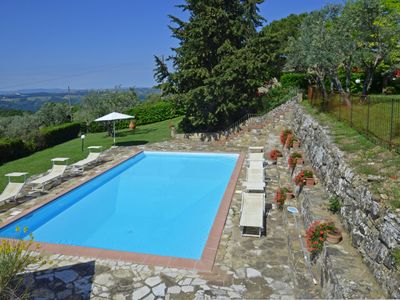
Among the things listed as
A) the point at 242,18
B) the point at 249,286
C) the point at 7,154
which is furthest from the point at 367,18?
the point at 7,154

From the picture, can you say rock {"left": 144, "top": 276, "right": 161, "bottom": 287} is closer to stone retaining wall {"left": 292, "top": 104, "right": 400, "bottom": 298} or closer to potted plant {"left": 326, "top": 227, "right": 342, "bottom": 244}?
potted plant {"left": 326, "top": 227, "right": 342, "bottom": 244}

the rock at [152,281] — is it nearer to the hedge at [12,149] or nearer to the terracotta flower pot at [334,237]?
the terracotta flower pot at [334,237]

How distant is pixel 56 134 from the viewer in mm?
→ 25016

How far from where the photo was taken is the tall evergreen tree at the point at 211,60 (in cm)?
1958

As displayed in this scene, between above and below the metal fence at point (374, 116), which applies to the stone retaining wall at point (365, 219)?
below

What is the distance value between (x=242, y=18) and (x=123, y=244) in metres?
18.0

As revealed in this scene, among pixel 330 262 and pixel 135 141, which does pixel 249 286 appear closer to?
pixel 330 262

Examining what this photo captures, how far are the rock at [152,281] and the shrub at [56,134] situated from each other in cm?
1984

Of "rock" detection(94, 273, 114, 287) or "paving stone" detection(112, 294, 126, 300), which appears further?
"rock" detection(94, 273, 114, 287)

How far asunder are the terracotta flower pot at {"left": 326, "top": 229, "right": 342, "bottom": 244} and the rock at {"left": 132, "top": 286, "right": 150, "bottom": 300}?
3620 mm

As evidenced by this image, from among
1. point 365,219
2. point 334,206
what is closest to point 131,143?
point 334,206

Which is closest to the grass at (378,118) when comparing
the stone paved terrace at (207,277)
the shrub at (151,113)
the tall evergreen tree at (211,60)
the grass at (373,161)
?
the grass at (373,161)

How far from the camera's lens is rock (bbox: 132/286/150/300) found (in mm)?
5730

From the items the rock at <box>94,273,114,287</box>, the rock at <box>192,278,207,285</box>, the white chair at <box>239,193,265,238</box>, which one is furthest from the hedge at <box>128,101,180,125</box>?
the rock at <box>192,278,207,285</box>
